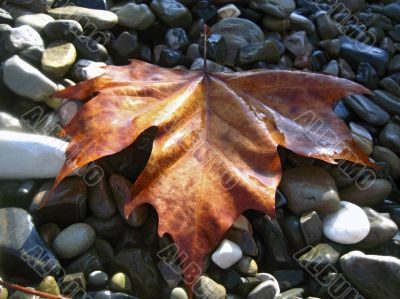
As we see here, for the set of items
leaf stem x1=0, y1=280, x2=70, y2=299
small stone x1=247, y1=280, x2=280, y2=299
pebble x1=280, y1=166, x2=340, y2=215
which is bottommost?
small stone x1=247, y1=280, x2=280, y2=299

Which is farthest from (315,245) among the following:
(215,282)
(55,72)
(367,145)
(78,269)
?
(55,72)

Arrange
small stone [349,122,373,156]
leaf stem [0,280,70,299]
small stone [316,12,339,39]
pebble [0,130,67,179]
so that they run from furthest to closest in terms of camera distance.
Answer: small stone [316,12,339,39] → small stone [349,122,373,156] → pebble [0,130,67,179] → leaf stem [0,280,70,299]

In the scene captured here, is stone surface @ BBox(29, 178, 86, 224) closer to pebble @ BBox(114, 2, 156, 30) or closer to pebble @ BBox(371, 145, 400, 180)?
pebble @ BBox(114, 2, 156, 30)

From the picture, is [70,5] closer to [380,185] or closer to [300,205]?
[300,205]

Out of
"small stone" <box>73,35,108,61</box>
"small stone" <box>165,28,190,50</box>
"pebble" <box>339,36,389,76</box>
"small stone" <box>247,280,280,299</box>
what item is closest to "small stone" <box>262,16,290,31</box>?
"pebble" <box>339,36,389,76</box>

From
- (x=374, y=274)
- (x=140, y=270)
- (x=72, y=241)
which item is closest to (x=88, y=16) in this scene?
(x=72, y=241)

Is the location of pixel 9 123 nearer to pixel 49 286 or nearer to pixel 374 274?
pixel 49 286
